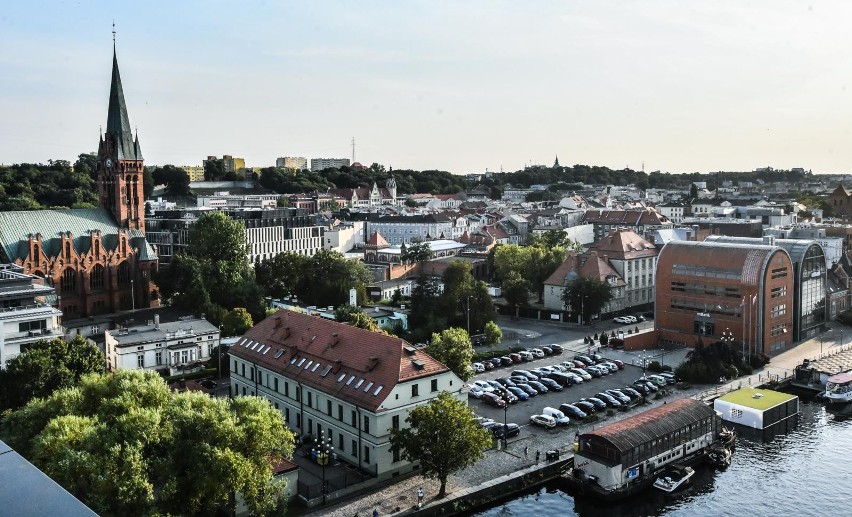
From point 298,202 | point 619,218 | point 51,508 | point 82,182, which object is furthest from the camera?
point 298,202

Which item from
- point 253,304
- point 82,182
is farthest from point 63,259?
point 82,182

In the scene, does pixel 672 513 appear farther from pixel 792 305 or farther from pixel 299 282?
pixel 299 282

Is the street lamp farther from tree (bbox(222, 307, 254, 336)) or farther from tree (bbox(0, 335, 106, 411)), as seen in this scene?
tree (bbox(222, 307, 254, 336))

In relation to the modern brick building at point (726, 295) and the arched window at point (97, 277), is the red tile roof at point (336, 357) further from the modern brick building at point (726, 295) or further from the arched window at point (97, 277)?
the modern brick building at point (726, 295)

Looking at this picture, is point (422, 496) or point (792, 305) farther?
point (792, 305)

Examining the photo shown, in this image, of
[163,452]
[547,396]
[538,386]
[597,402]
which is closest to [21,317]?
[163,452]

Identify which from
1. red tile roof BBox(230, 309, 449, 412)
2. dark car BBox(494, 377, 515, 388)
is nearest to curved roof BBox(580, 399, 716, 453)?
red tile roof BBox(230, 309, 449, 412)

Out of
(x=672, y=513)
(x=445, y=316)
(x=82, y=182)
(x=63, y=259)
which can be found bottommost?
(x=672, y=513)
